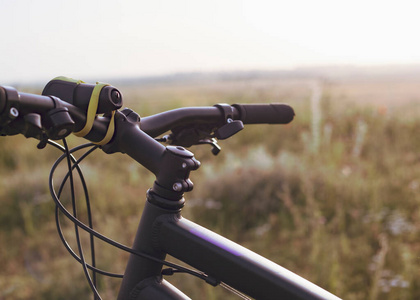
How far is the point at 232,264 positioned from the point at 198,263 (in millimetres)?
72

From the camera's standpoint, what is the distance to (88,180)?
15.8 feet

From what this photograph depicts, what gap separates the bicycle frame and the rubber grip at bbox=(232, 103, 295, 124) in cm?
42

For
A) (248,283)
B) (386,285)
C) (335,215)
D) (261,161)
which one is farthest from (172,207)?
(261,161)

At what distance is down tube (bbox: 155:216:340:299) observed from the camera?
858mm

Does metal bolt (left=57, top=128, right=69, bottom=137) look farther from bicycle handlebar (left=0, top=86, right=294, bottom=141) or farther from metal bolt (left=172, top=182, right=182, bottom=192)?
metal bolt (left=172, top=182, right=182, bottom=192)

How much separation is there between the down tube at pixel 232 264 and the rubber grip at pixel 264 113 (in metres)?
0.44

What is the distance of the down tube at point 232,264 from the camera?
33.8 inches

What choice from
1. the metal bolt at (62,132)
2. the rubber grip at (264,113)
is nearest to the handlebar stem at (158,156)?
the metal bolt at (62,132)

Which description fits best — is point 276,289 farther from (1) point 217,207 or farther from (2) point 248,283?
(1) point 217,207

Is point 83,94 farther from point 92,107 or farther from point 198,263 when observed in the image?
point 198,263

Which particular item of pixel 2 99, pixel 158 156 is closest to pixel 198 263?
pixel 158 156

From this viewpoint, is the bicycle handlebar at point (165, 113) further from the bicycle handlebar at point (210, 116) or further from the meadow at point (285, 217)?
the meadow at point (285, 217)

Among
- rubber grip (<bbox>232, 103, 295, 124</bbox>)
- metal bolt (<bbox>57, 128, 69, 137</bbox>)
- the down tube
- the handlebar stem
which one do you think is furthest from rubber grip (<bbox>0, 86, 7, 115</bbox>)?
rubber grip (<bbox>232, 103, 295, 124</bbox>)

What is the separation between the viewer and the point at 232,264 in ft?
2.90
